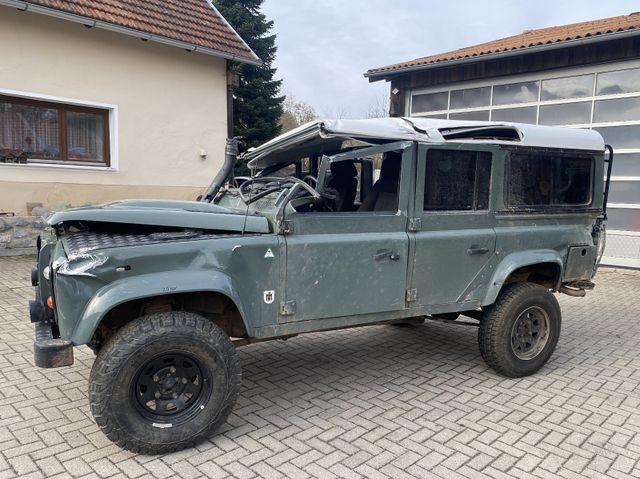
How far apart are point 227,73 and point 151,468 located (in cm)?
1036

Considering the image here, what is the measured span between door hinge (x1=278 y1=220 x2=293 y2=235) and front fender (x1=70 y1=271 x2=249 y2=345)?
1.57 ft

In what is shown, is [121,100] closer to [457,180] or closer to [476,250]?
[457,180]

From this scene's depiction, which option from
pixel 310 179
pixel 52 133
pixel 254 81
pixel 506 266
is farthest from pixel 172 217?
pixel 254 81

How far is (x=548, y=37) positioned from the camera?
11227mm

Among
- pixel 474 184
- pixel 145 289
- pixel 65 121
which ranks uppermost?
pixel 65 121

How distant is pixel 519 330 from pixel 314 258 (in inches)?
85.2

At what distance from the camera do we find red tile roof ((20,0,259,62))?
30.0 feet

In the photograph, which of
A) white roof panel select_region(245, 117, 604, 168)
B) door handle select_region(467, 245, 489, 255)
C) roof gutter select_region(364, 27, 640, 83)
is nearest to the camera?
white roof panel select_region(245, 117, 604, 168)

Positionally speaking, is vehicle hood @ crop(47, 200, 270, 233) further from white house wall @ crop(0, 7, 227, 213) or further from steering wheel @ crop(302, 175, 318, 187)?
white house wall @ crop(0, 7, 227, 213)

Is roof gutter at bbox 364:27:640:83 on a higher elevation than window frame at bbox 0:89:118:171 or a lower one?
higher

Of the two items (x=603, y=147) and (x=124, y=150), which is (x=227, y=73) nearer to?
(x=124, y=150)

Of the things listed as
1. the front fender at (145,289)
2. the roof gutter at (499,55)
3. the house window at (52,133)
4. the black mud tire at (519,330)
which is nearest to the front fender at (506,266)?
the black mud tire at (519,330)

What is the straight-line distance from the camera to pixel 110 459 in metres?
2.87

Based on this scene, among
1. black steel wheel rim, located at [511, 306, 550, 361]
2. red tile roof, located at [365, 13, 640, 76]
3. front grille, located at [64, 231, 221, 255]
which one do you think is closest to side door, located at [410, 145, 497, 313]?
black steel wheel rim, located at [511, 306, 550, 361]
